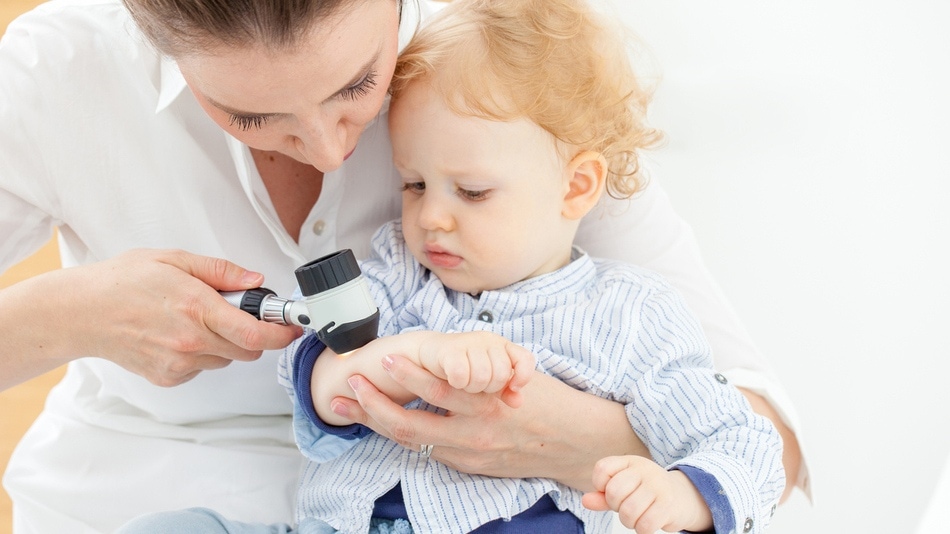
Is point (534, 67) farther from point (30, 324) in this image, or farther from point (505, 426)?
point (30, 324)

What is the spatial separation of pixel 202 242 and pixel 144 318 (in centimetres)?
25

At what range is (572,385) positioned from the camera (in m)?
1.29

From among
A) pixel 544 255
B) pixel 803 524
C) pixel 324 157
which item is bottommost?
pixel 803 524

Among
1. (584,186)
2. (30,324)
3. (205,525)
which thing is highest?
(584,186)

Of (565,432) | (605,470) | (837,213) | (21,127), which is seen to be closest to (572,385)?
(565,432)

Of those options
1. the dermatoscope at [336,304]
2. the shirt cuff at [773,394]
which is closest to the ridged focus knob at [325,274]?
the dermatoscope at [336,304]

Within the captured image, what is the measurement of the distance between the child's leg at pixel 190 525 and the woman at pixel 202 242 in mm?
168

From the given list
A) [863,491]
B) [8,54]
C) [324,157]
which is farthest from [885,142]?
[8,54]

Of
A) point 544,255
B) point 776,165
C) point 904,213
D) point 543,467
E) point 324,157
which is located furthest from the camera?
point 776,165

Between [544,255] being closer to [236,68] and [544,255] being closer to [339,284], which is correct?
[339,284]

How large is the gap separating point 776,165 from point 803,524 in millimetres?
793

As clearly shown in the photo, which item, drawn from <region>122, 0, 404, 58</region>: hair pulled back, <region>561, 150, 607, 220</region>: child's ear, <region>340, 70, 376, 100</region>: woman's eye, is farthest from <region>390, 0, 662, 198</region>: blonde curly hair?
<region>122, 0, 404, 58</region>: hair pulled back

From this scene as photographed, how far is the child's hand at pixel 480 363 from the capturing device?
1.02 m

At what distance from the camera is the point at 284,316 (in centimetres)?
112
